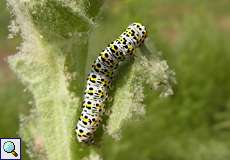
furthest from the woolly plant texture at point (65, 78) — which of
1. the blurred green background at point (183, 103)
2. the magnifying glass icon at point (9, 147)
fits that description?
the blurred green background at point (183, 103)

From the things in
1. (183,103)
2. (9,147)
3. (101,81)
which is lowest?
(101,81)

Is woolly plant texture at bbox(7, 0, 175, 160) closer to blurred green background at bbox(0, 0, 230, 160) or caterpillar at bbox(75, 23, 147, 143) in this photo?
caterpillar at bbox(75, 23, 147, 143)

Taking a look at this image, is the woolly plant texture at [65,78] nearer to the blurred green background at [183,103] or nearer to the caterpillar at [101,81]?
the caterpillar at [101,81]

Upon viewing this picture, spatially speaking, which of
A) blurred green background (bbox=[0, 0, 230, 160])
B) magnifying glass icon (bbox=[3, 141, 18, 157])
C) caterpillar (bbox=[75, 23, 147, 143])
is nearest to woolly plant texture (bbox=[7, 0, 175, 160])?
caterpillar (bbox=[75, 23, 147, 143])

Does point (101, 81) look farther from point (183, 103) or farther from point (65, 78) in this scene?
point (183, 103)

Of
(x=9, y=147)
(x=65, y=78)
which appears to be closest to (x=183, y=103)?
(x=9, y=147)

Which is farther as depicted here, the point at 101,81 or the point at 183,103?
the point at 183,103

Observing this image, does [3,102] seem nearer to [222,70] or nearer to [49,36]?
[222,70]

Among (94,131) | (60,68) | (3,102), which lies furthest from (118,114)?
(3,102)
